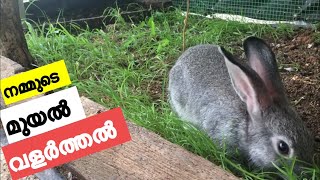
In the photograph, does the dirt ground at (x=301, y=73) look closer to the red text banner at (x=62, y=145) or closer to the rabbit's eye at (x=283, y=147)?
the rabbit's eye at (x=283, y=147)

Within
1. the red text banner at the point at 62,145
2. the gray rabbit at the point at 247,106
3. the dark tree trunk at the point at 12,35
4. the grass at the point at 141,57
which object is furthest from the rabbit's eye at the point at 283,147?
the dark tree trunk at the point at 12,35

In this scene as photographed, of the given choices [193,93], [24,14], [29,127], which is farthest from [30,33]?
[29,127]

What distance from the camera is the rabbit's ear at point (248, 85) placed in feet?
8.25

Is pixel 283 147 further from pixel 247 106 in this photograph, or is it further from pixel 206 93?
pixel 206 93

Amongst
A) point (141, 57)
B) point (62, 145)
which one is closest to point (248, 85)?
point (62, 145)

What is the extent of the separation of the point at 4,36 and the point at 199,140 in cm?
156

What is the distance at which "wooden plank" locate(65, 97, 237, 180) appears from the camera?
2273mm

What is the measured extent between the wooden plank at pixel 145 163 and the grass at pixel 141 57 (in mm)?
296

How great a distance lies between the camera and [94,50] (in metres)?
4.01

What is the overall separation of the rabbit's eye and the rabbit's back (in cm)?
36

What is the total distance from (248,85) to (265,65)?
0.17 meters

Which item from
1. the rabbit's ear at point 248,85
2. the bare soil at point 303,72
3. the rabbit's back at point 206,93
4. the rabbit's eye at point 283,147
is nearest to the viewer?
the rabbit's eye at point 283,147

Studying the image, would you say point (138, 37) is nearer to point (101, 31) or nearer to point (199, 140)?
point (101, 31)

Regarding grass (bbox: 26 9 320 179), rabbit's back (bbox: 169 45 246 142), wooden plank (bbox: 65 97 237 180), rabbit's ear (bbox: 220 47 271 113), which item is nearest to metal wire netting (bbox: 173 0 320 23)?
grass (bbox: 26 9 320 179)
